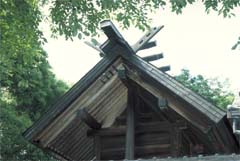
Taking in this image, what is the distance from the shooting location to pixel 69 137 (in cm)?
945

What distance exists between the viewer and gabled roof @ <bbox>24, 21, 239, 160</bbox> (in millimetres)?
7637

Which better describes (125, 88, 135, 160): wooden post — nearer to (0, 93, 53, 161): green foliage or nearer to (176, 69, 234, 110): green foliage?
(0, 93, 53, 161): green foliage

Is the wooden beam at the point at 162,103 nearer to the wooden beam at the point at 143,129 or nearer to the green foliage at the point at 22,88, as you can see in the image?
the wooden beam at the point at 143,129

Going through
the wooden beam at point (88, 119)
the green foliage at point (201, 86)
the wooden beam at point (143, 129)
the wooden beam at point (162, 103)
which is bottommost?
the wooden beam at point (143, 129)

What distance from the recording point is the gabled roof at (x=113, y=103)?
7.64 meters

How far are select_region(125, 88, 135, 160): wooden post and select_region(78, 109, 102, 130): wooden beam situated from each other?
0.76 metres

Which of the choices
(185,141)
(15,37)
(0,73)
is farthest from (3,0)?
(185,141)

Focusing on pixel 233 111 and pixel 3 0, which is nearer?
pixel 233 111

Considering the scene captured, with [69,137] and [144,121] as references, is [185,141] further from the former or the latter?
[69,137]

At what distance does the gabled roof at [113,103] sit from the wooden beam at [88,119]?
0.09 meters

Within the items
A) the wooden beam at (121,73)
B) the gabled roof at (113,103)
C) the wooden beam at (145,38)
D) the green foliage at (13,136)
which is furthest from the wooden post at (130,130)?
the green foliage at (13,136)

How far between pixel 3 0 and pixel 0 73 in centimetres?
278

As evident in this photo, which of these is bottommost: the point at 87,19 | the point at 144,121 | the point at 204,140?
the point at 204,140

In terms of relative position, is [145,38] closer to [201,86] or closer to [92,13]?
[92,13]
